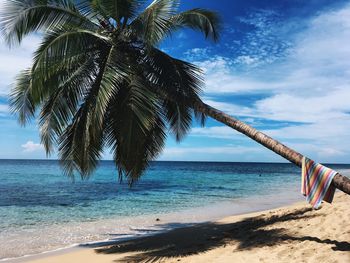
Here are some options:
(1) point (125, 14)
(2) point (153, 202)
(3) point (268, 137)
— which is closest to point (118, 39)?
(1) point (125, 14)

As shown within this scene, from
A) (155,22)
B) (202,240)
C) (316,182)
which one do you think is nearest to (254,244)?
(202,240)

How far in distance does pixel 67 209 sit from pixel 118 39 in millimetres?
10651

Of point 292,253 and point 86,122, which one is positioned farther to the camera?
point 86,122

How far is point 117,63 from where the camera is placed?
25.3ft

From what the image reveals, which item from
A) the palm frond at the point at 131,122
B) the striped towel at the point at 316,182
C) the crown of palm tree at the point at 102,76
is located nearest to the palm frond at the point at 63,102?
the crown of palm tree at the point at 102,76

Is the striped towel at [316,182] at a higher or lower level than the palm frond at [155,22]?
lower

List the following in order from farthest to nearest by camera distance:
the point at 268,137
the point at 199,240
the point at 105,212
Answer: the point at 105,212
the point at 199,240
the point at 268,137

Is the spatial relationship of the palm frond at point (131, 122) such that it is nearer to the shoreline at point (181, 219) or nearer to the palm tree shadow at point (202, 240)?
the palm tree shadow at point (202, 240)

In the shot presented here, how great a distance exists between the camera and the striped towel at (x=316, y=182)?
6.14 meters

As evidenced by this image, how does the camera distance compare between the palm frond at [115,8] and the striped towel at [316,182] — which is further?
the palm frond at [115,8]

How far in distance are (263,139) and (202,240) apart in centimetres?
340

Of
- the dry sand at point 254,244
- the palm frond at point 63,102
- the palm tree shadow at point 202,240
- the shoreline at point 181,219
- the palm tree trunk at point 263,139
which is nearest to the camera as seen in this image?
the palm tree trunk at point 263,139

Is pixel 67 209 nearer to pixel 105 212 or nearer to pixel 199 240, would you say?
pixel 105 212

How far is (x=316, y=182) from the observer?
20.6ft
